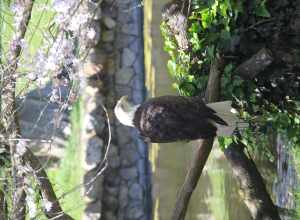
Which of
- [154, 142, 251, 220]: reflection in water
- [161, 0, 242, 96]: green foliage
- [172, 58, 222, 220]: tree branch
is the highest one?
[161, 0, 242, 96]: green foliage

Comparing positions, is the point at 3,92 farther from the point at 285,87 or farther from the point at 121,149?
the point at 121,149

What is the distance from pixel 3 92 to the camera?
2.45 m

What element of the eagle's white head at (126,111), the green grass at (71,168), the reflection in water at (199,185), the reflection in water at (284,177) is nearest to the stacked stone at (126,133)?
the green grass at (71,168)

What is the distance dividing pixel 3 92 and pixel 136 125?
66cm

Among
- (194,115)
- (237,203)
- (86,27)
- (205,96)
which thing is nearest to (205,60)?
(205,96)

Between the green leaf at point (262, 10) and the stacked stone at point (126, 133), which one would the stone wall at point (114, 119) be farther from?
the green leaf at point (262, 10)

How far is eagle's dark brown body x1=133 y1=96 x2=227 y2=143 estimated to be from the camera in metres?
1.98

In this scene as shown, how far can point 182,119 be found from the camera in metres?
1.98

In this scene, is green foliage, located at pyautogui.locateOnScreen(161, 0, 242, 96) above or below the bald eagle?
above

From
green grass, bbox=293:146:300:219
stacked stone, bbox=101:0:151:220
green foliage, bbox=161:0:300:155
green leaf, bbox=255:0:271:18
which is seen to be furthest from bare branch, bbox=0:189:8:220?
stacked stone, bbox=101:0:151:220

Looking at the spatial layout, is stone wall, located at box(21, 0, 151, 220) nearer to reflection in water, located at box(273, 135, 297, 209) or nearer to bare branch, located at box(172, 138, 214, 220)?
reflection in water, located at box(273, 135, 297, 209)

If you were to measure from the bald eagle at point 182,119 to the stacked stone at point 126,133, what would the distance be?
2.12 metres

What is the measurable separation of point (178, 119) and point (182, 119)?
0.5 inches

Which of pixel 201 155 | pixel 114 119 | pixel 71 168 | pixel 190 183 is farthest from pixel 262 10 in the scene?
pixel 71 168
